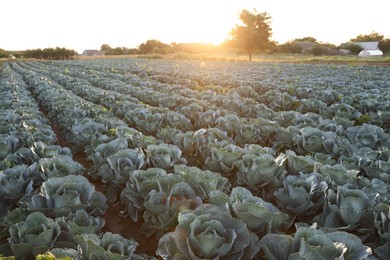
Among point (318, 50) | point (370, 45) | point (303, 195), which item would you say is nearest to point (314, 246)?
point (303, 195)

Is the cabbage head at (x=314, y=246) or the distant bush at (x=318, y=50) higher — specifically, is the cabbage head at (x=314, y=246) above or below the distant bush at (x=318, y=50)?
below

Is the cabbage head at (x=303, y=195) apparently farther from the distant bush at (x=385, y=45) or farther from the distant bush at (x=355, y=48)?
the distant bush at (x=385, y=45)

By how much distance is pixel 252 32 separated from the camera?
56.2 m

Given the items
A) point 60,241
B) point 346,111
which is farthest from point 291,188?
point 346,111

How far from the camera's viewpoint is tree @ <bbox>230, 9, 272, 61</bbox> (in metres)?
56.1

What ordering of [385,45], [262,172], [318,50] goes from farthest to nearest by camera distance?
[385,45] → [318,50] → [262,172]

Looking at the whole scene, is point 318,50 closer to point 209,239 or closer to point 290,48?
point 290,48

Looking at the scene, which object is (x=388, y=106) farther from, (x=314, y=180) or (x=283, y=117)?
(x=314, y=180)

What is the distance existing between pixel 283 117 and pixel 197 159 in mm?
2925

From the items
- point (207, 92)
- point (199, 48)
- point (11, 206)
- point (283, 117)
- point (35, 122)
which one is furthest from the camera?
point (199, 48)

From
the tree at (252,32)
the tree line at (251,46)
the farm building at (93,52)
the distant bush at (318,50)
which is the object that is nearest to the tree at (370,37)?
the tree line at (251,46)

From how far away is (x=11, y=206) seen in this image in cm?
404

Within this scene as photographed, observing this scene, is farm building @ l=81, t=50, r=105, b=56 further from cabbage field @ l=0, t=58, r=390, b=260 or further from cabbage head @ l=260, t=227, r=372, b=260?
cabbage head @ l=260, t=227, r=372, b=260

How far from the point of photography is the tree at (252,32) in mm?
56147
